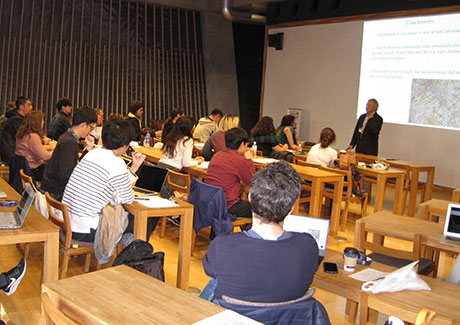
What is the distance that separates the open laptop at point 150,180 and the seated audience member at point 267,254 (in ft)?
7.90

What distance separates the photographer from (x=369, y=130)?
28.2 ft

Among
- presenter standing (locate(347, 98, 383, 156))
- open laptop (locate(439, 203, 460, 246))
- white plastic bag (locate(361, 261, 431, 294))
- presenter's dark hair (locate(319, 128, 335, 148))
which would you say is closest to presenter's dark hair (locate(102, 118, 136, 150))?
white plastic bag (locate(361, 261, 431, 294))

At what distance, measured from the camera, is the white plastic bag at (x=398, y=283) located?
2504 millimetres

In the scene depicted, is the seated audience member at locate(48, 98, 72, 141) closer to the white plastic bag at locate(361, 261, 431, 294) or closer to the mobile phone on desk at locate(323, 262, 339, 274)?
the mobile phone on desk at locate(323, 262, 339, 274)

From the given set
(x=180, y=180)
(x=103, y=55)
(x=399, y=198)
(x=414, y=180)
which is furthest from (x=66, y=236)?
(x=103, y=55)

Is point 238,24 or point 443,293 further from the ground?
point 238,24

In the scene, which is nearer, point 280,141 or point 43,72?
point 280,141

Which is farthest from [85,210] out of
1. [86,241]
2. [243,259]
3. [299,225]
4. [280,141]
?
[280,141]

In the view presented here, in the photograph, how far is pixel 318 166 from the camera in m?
6.51

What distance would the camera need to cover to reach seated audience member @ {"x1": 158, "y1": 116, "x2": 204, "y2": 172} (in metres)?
5.89

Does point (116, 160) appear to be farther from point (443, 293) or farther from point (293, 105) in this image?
point (293, 105)

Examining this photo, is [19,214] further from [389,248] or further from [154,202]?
[389,248]

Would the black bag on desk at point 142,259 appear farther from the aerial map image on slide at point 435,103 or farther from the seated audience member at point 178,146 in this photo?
the aerial map image on slide at point 435,103

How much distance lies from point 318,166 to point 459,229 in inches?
118
